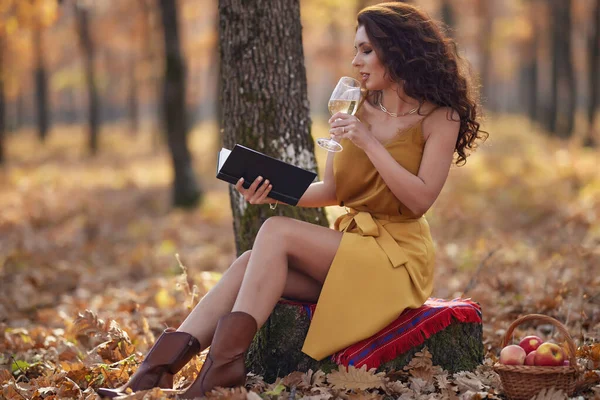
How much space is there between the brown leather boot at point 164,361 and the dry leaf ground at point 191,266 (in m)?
0.19

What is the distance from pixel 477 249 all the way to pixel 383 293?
166 inches

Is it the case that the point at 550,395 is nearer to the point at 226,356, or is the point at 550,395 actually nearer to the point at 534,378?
the point at 534,378

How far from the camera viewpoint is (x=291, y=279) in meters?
3.50

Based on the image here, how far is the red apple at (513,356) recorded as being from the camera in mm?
Result: 3086

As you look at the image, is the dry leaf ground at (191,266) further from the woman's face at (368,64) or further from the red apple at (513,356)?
the woman's face at (368,64)

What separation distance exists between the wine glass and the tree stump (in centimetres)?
89

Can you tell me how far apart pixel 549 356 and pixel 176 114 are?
8.82m

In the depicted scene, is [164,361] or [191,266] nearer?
[164,361]

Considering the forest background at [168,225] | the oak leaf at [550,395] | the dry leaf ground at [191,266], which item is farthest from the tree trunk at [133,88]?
the oak leaf at [550,395]

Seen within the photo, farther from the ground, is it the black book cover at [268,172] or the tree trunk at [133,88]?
the black book cover at [268,172]

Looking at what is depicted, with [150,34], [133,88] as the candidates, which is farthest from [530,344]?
[133,88]

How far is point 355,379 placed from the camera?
10.3 feet

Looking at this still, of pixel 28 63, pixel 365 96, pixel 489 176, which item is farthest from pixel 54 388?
pixel 28 63

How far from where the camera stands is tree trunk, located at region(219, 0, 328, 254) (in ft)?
14.6
